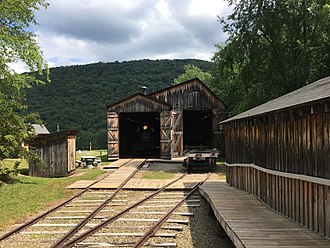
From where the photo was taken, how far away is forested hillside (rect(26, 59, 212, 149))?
199ft

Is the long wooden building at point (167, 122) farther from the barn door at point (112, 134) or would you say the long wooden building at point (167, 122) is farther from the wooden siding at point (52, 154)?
the wooden siding at point (52, 154)

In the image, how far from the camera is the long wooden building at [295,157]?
5.89 meters

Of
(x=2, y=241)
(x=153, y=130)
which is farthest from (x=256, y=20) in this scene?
(x=2, y=241)

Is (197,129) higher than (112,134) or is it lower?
higher

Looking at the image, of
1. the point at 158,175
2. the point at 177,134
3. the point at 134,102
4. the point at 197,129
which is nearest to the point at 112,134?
the point at 134,102

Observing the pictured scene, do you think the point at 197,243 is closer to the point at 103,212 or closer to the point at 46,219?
the point at 103,212

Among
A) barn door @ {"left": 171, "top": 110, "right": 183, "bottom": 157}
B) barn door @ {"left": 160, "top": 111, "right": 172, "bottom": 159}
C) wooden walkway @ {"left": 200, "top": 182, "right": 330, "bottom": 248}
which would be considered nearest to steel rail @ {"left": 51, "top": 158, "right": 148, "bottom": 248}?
wooden walkway @ {"left": 200, "top": 182, "right": 330, "bottom": 248}

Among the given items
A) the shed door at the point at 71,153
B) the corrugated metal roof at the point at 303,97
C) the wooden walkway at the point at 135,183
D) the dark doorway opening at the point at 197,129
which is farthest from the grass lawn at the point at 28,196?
the dark doorway opening at the point at 197,129

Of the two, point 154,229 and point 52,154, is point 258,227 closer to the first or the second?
point 154,229

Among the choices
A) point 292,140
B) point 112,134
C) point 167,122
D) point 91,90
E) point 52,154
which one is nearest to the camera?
point 292,140

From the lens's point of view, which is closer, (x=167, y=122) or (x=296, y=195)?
(x=296, y=195)

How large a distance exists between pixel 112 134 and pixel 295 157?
2044 cm

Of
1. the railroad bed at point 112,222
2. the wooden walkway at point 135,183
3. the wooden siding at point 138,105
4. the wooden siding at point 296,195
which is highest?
the wooden siding at point 138,105

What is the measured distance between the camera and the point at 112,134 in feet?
86.7
